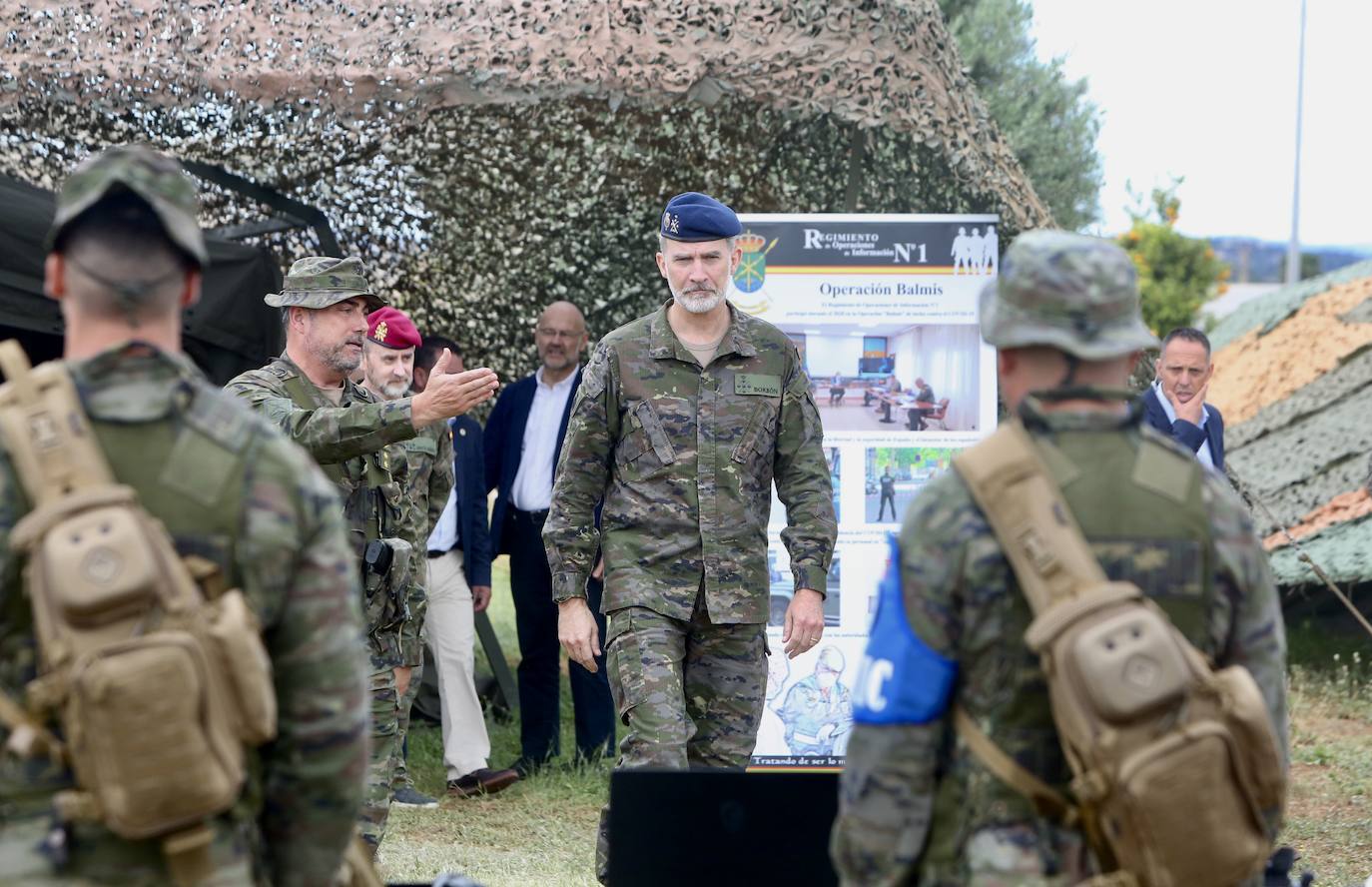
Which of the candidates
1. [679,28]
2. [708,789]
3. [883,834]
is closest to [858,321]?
[679,28]

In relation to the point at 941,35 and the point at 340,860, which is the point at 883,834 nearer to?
the point at 340,860

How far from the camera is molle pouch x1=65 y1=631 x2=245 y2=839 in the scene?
7.64 feet

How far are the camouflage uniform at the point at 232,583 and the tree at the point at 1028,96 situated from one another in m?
17.1

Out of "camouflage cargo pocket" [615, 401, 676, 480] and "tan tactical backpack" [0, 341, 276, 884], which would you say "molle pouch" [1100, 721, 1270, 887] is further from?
"camouflage cargo pocket" [615, 401, 676, 480]

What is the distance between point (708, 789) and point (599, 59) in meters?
4.61

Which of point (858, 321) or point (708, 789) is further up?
point (858, 321)

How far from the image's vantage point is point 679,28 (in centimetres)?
777

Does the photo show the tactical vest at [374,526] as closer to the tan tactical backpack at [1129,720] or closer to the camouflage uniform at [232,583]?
the camouflage uniform at [232,583]

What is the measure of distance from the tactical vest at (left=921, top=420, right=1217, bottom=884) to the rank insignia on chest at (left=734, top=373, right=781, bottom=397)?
2.58 meters

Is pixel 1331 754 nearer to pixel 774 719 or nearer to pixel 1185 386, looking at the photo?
pixel 1185 386

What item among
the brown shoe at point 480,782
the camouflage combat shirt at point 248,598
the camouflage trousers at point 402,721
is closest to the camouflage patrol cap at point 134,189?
the camouflage combat shirt at point 248,598

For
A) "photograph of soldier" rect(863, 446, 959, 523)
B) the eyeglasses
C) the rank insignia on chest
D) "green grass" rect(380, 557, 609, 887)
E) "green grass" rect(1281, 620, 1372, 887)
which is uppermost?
the eyeglasses

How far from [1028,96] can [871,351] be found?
1370cm

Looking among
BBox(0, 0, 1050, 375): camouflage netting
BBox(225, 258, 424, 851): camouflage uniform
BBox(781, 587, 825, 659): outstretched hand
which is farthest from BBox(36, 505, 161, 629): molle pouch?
BBox(0, 0, 1050, 375): camouflage netting
